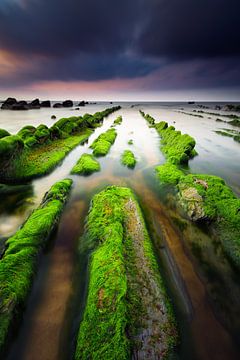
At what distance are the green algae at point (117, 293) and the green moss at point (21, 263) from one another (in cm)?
141

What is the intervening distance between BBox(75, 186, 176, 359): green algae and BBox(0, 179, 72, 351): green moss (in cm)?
141

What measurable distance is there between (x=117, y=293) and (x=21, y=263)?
2.64m

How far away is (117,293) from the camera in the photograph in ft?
13.3

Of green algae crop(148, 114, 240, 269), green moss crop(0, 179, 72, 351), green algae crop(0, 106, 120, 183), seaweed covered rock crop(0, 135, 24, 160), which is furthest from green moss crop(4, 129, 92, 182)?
green algae crop(148, 114, 240, 269)

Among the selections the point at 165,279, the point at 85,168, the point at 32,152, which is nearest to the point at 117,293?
the point at 165,279

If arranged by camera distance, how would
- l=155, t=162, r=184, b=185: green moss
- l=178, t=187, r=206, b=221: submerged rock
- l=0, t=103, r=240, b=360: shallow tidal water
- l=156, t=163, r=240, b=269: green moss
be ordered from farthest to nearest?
l=155, t=162, r=184, b=185: green moss, l=178, t=187, r=206, b=221: submerged rock, l=156, t=163, r=240, b=269: green moss, l=0, t=103, r=240, b=360: shallow tidal water

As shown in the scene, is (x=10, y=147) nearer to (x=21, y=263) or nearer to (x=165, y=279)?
(x=21, y=263)

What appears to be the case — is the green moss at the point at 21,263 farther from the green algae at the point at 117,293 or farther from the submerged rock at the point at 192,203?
the submerged rock at the point at 192,203

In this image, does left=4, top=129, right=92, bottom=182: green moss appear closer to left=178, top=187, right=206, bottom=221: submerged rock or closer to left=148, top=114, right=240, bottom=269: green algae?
left=148, top=114, right=240, bottom=269: green algae

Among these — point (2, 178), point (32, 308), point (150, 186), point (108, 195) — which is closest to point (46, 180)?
point (2, 178)

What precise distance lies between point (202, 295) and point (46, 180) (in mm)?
9610

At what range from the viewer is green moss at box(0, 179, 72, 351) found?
153 inches

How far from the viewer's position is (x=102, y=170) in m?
13.3

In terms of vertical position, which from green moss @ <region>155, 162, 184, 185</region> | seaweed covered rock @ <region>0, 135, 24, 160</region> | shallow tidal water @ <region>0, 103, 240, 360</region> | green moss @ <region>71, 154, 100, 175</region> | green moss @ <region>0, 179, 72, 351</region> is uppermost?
seaweed covered rock @ <region>0, 135, 24, 160</region>
